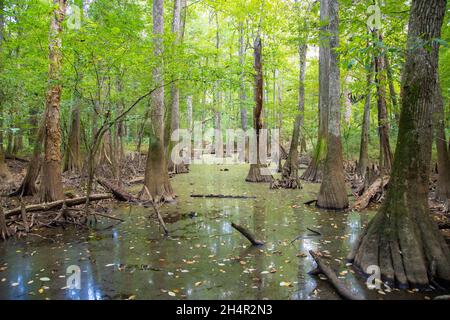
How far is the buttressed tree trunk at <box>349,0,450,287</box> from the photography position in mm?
4207

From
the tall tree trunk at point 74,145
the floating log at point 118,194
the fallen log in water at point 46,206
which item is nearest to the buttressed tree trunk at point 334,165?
the floating log at point 118,194

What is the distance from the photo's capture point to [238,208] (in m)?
9.10

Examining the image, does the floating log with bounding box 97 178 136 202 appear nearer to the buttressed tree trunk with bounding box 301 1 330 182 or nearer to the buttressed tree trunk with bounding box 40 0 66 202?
the buttressed tree trunk with bounding box 40 0 66 202

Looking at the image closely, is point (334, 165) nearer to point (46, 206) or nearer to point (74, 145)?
point (46, 206)

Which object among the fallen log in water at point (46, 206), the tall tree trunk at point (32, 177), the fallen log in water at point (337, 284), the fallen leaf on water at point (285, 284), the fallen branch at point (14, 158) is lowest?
the fallen leaf on water at point (285, 284)

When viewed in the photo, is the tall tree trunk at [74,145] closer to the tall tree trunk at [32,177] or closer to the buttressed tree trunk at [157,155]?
the tall tree trunk at [32,177]

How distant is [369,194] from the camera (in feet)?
29.7

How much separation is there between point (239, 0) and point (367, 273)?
1505cm

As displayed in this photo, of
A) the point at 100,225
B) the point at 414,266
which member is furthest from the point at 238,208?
the point at 414,266

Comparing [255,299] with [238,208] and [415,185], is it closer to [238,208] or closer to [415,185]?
[415,185]

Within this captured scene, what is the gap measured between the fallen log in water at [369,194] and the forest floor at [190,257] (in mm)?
297

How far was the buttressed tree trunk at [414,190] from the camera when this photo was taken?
421 cm

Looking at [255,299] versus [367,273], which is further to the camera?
[367,273]

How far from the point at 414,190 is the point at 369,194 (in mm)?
4782
